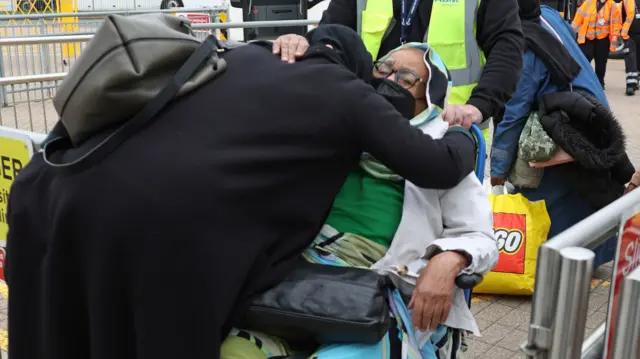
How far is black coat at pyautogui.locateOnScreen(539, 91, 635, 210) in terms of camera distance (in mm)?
3844

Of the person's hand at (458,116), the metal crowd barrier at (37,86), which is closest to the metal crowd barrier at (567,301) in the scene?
the person's hand at (458,116)

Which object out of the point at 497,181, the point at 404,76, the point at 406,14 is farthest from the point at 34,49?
the point at 404,76

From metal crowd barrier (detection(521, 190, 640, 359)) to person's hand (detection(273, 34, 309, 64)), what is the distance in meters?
0.91

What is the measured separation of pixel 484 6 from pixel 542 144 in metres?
1.01

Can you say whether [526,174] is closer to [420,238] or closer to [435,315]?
[420,238]

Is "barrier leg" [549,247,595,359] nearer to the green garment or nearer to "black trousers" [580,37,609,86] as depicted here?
the green garment

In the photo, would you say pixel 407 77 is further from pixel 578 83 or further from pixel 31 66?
pixel 31 66

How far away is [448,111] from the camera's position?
7.82 feet

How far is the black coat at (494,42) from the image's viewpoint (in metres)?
3.15

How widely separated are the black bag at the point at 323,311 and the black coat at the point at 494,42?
5.06 feet

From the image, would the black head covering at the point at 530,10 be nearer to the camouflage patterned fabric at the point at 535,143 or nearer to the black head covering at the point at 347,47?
the camouflage patterned fabric at the point at 535,143

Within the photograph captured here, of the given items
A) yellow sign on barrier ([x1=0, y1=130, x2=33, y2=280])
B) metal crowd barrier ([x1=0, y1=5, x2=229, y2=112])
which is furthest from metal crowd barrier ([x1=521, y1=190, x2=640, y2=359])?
metal crowd barrier ([x1=0, y1=5, x2=229, y2=112])

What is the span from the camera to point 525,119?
13.8 feet

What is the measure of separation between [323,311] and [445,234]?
20.5 inches
